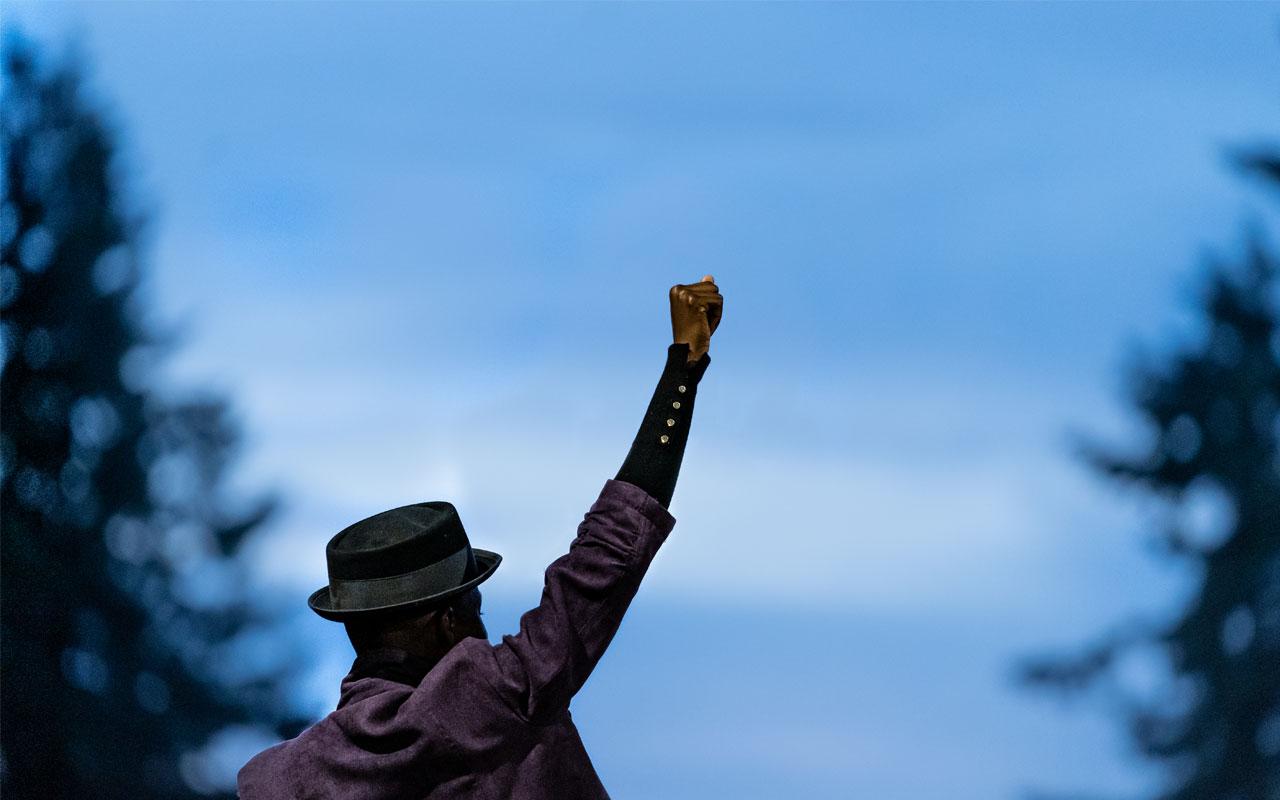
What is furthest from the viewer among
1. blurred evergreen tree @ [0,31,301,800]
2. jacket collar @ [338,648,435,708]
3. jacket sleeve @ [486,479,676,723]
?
blurred evergreen tree @ [0,31,301,800]

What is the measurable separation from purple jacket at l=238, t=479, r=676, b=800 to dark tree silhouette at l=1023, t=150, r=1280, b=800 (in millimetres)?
4644

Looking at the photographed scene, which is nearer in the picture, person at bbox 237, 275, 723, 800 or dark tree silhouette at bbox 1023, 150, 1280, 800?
person at bbox 237, 275, 723, 800

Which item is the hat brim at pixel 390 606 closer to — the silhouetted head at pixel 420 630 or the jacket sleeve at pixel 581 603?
the silhouetted head at pixel 420 630

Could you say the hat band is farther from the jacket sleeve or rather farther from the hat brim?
the jacket sleeve

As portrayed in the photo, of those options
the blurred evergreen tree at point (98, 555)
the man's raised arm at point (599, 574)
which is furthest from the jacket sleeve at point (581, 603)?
the blurred evergreen tree at point (98, 555)

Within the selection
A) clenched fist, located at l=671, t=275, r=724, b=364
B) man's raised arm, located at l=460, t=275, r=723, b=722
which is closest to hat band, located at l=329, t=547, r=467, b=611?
man's raised arm, located at l=460, t=275, r=723, b=722

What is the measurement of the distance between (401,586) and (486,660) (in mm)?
163

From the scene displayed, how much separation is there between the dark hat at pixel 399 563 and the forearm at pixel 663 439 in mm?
243

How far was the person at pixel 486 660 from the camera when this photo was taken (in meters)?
1.49

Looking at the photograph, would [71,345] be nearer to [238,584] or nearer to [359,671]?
[238,584]

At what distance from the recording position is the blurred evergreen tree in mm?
6031

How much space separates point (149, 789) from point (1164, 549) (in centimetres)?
417

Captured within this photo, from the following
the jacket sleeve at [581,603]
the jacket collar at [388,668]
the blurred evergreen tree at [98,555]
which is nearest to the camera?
the jacket sleeve at [581,603]

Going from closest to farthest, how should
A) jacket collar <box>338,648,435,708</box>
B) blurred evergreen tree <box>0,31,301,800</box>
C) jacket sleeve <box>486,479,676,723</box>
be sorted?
jacket sleeve <box>486,479,676,723</box>
jacket collar <box>338,648,435,708</box>
blurred evergreen tree <box>0,31,301,800</box>
